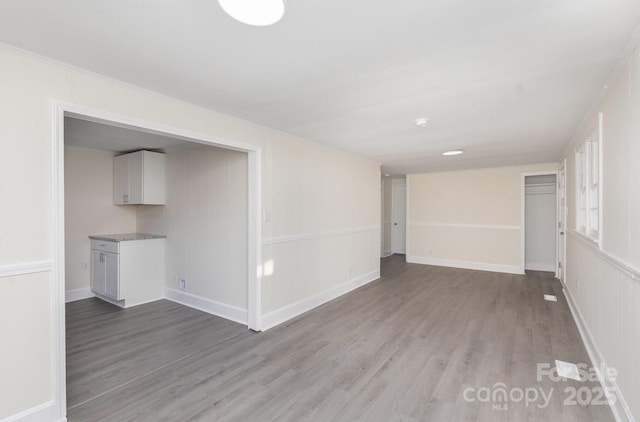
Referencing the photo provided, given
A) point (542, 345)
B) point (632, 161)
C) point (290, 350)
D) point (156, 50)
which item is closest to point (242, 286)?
point (290, 350)

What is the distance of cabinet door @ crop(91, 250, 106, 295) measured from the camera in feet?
13.7

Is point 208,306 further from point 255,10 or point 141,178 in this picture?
point 255,10

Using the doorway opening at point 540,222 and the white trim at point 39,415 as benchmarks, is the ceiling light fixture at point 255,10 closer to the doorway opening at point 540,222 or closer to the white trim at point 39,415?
the white trim at point 39,415

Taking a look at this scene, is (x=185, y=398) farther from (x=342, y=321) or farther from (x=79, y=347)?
(x=342, y=321)

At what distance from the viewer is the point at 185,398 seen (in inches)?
82.8

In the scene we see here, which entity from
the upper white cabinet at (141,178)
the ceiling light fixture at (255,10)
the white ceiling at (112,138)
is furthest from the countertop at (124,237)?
the ceiling light fixture at (255,10)

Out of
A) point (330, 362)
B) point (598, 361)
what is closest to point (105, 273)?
point (330, 362)

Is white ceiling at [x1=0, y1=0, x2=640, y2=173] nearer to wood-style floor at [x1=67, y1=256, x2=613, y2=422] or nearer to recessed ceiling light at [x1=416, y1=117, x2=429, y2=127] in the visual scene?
recessed ceiling light at [x1=416, y1=117, x2=429, y2=127]

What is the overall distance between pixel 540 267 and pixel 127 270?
7.78 meters

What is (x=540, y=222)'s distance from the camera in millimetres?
6426

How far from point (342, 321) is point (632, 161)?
9.43ft

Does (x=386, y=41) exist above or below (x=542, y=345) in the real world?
above

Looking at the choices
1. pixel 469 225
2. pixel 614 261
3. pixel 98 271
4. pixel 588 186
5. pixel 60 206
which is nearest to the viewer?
pixel 60 206

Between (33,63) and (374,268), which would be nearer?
(33,63)
